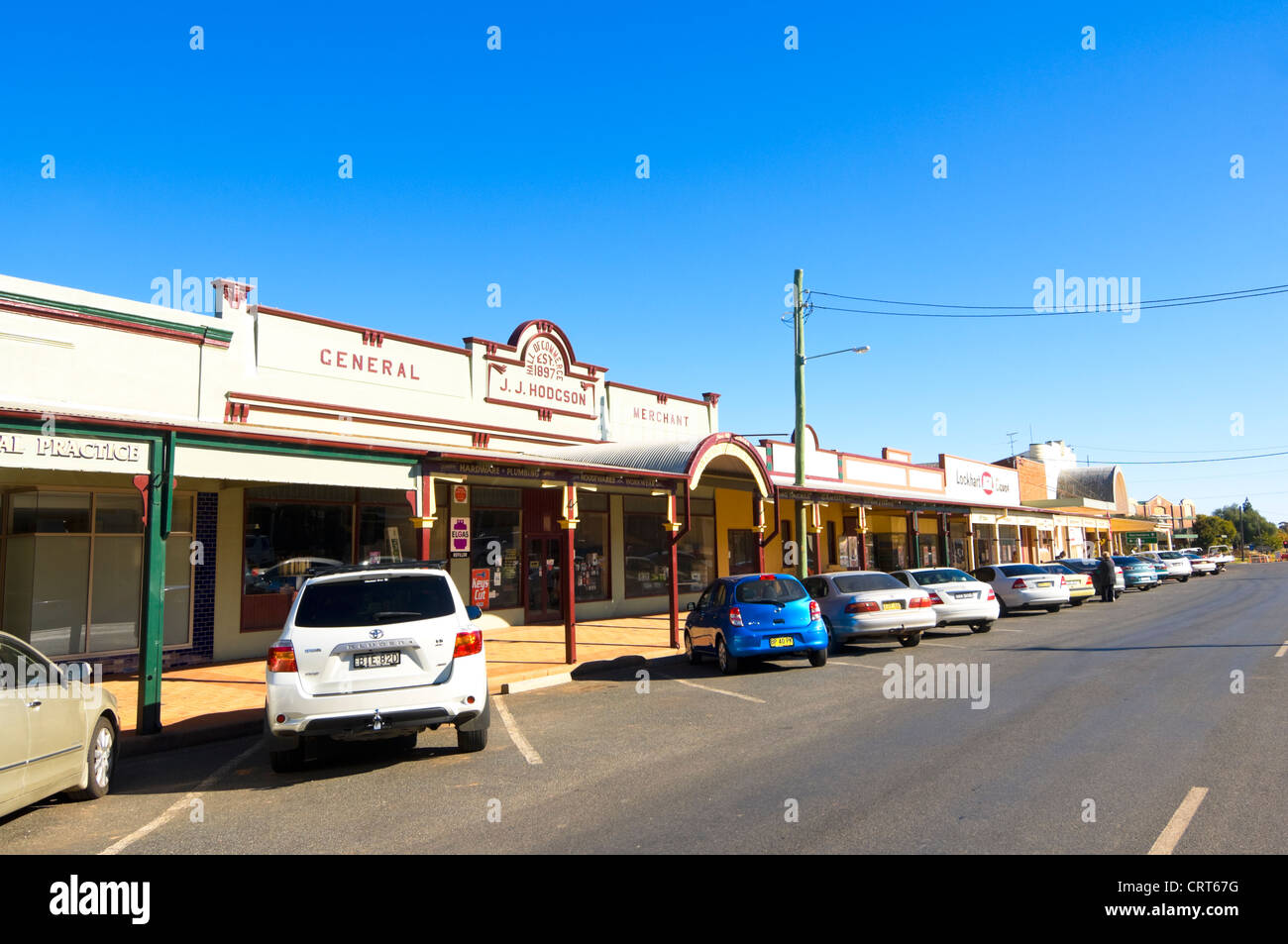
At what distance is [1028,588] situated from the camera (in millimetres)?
23594

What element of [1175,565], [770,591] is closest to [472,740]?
[770,591]

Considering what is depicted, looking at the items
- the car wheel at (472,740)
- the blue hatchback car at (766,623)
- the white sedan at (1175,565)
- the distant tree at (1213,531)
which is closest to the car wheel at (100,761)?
the car wheel at (472,740)

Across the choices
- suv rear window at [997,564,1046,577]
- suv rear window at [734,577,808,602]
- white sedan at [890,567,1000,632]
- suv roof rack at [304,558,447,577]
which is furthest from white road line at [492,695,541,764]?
suv rear window at [997,564,1046,577]

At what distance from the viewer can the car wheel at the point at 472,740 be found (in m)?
8.52

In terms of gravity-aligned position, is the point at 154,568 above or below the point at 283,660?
above

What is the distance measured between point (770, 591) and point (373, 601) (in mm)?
7264

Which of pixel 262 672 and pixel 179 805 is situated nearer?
pixel 179 805

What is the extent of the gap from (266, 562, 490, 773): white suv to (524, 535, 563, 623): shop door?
12131mm

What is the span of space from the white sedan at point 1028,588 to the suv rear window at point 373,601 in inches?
746

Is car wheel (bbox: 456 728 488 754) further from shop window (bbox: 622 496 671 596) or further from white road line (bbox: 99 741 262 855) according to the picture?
shop window (bbox: 622 496 671 596)

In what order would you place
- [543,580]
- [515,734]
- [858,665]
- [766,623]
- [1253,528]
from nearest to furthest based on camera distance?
1. [515,734]
2. [766,623]
3. [858,665]
4. [543,580]
5. [1253,528]

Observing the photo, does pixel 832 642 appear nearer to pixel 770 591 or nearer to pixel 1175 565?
pixel 770 591

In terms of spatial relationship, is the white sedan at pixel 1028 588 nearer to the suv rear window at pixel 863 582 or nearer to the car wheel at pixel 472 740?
the suv rear window at pixel 863 582
